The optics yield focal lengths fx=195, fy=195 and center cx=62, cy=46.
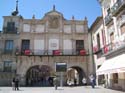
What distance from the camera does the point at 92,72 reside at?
29.5m

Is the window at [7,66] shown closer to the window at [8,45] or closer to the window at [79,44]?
the window at [8,45]

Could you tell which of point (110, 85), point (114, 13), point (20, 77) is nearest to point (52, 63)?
point (20, 77)

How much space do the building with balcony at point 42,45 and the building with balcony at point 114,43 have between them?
9.13m

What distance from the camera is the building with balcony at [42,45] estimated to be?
29.3 m

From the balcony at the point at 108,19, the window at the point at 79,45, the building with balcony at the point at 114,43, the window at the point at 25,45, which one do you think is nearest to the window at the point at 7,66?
the window at the point at 25,45

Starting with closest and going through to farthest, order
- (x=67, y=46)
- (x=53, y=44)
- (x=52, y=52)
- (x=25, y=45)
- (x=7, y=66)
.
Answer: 1. (x=7, y=66)
2. (x=52, y=52)
3. (x=25, y=45)
4. (x=53, y=44)
5. (x=67, y=46)

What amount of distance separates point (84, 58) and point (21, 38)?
10.3m

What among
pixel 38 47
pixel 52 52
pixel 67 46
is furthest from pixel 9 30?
pixel 67 46

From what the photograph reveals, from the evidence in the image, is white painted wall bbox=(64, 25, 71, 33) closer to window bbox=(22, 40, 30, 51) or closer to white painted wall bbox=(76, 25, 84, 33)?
white painted wall bbox=(76, 25, 84, 33)

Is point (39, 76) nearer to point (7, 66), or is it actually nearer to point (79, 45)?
point (7, 66)

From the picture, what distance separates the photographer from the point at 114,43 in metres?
17.9

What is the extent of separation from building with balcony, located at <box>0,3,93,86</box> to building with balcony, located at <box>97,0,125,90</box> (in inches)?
360

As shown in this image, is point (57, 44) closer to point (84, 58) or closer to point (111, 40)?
point (84, 58)

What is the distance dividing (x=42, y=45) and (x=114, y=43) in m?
14.9
